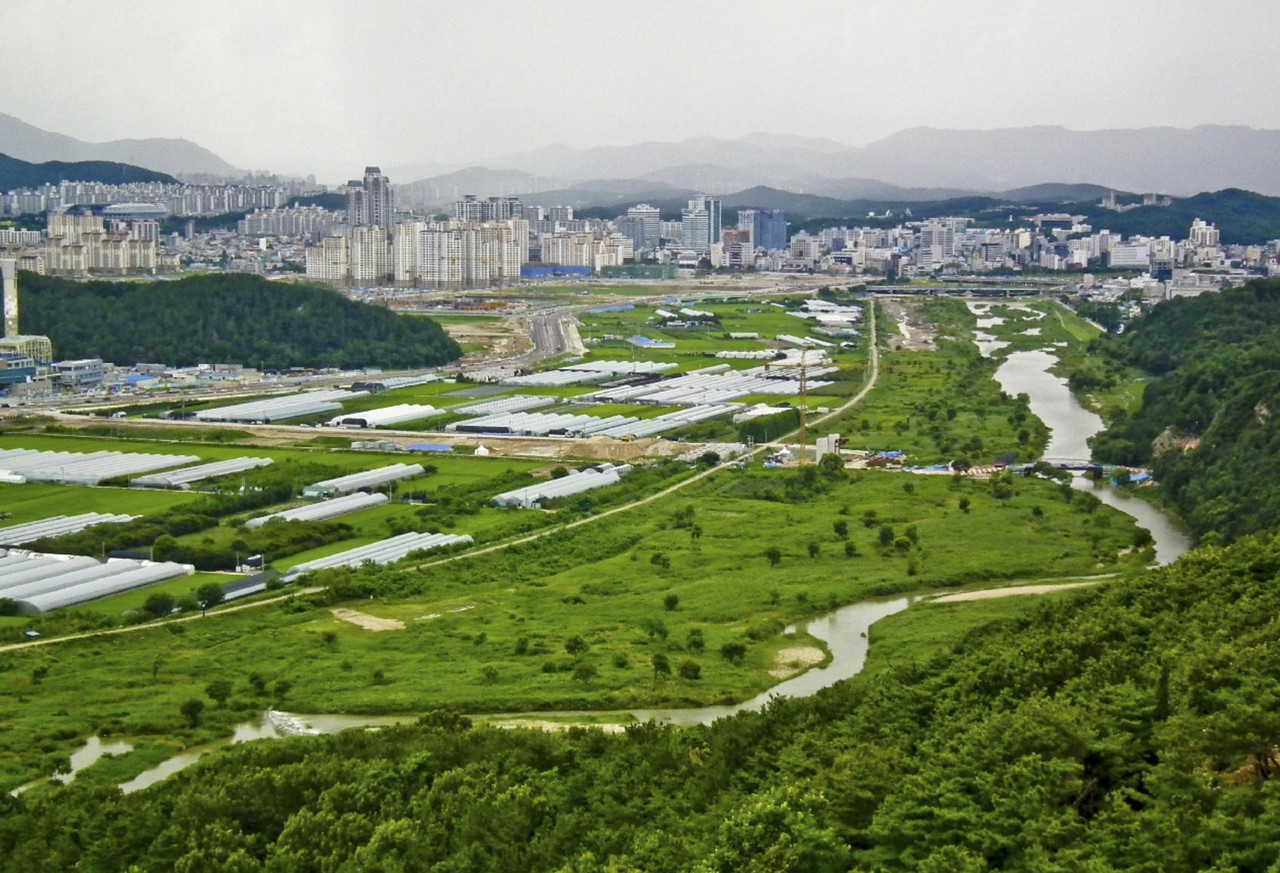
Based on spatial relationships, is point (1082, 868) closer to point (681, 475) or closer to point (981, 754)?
point (981, 754)

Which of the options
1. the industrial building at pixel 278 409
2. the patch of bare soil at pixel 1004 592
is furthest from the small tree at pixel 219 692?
the industrial building at pixel 278 409

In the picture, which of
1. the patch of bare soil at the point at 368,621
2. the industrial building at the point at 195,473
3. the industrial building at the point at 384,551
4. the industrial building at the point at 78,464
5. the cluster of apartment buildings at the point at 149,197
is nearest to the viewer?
the patch of bare soil at the point at 368,621

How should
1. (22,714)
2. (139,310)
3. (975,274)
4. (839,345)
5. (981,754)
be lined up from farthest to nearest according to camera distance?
(975,274), (839,345), (139,310), (22,714), (981,754)

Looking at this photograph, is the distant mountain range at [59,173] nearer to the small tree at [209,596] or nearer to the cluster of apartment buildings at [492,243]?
the cluster of apartment buildings at [492,243]

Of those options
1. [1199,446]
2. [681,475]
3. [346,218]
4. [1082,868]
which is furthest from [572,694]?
[346,218]

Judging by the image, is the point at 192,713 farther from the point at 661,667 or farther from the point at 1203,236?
the point at 1203,236

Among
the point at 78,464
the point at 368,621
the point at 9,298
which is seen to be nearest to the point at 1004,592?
the point at 368,621

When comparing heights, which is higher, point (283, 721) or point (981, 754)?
point (981, 754)
